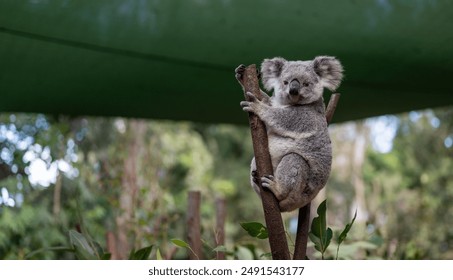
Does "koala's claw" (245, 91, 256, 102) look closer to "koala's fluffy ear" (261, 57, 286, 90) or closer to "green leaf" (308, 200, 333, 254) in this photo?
"koala's fluffy ear" (261, 57, 286, 90)

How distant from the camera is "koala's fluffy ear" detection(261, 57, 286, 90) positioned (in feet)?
4.16

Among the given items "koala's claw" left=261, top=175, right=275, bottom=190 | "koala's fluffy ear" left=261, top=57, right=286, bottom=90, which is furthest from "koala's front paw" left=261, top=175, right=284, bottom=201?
"koala's fluffy ear" left=261, top=57, right=286, bottom=90

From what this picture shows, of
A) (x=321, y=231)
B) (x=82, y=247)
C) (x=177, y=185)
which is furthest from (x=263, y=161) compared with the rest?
(x=177, y=185)

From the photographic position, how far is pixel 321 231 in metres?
1.32

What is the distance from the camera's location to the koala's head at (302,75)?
125cm

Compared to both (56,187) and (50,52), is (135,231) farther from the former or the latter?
(50,52)

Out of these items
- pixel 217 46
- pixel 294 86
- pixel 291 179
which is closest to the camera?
pixel 294 86

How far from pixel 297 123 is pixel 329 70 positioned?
19cm

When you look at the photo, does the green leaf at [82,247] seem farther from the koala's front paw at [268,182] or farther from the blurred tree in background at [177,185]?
the koala's front paw at [268,182]

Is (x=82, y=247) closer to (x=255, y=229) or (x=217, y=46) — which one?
(x=255, y=229)

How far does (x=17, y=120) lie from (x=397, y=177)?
5.47 m

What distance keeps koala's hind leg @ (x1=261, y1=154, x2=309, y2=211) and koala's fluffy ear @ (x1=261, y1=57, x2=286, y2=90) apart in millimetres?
180

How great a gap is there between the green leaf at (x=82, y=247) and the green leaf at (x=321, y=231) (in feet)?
2.24

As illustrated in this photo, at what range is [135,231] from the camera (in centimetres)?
323
